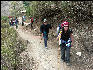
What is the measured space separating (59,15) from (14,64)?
7597 mm

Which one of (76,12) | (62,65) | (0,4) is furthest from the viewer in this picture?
(0,4)

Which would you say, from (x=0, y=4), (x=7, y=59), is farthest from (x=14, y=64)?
(x=0, y=4)

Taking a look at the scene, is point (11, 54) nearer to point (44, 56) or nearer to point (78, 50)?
point (44, 56)

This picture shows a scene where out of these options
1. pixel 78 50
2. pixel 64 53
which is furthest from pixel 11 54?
pixel 78 50

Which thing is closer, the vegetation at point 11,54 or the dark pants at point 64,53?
the dark pants at point 64,53

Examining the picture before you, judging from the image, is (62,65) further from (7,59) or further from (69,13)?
(69,13)

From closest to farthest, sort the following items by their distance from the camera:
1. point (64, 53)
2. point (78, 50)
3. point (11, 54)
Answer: point (64, 53), point (11, 54), point (78, 50)

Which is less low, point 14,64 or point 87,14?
point 87,14

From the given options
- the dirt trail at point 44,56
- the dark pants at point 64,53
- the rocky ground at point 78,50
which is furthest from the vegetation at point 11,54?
the dark pants at point 64,53

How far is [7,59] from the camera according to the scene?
817cm

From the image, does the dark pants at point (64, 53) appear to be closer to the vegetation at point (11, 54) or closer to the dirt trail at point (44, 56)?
the dirt trail at point (44, 56)

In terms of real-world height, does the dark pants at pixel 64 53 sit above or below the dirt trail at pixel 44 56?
above

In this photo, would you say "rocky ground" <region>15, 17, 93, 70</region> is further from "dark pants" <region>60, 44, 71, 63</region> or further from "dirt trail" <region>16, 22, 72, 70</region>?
"dark pants" <region>60, 44, 71, 63</region>

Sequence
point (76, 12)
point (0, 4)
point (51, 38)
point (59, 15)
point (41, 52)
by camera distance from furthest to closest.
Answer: point (0, 4)
point (59, 15)
point (76, 12)
point (51, 38)
point (41, 52)
